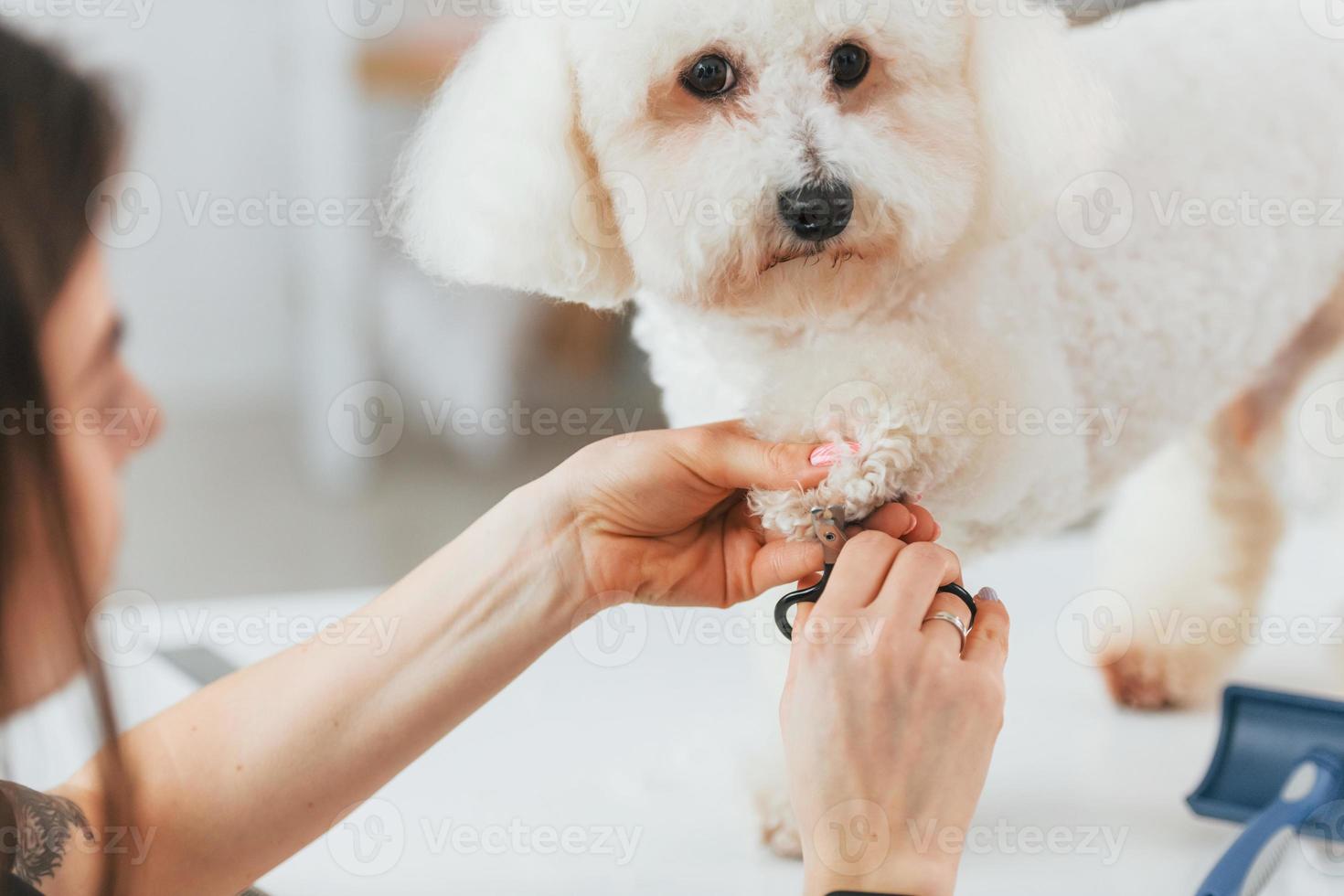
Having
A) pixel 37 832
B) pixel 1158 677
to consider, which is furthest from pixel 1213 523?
pixel 37 832

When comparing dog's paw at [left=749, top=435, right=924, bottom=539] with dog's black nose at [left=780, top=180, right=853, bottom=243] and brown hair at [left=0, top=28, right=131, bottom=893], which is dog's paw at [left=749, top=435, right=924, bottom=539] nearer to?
dog's black nose at [left=780, top=180, right=853, bottom=243]

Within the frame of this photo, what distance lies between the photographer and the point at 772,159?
2.49 feet

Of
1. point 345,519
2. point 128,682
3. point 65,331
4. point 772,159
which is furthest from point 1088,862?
point 345,519

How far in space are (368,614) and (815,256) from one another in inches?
16.4

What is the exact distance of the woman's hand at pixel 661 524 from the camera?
78 cm

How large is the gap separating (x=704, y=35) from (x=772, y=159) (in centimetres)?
10

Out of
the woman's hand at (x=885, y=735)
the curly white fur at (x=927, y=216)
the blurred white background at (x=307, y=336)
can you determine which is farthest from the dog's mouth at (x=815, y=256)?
the blurred white background at (x=307, y=336)

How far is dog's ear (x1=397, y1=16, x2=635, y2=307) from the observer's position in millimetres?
848

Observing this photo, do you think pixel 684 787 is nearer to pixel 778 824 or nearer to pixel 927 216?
pixel 778 824

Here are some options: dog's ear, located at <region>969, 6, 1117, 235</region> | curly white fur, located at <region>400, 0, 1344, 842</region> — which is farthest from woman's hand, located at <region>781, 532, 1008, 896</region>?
dog's ear, located at <region>969, 6, 1117, 235</region>

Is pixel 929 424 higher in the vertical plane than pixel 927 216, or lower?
lower

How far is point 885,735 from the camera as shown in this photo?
0.62m

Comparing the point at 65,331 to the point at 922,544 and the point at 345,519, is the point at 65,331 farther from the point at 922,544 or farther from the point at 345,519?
the point at 345,519

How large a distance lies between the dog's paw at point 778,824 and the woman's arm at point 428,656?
0.20 metres
